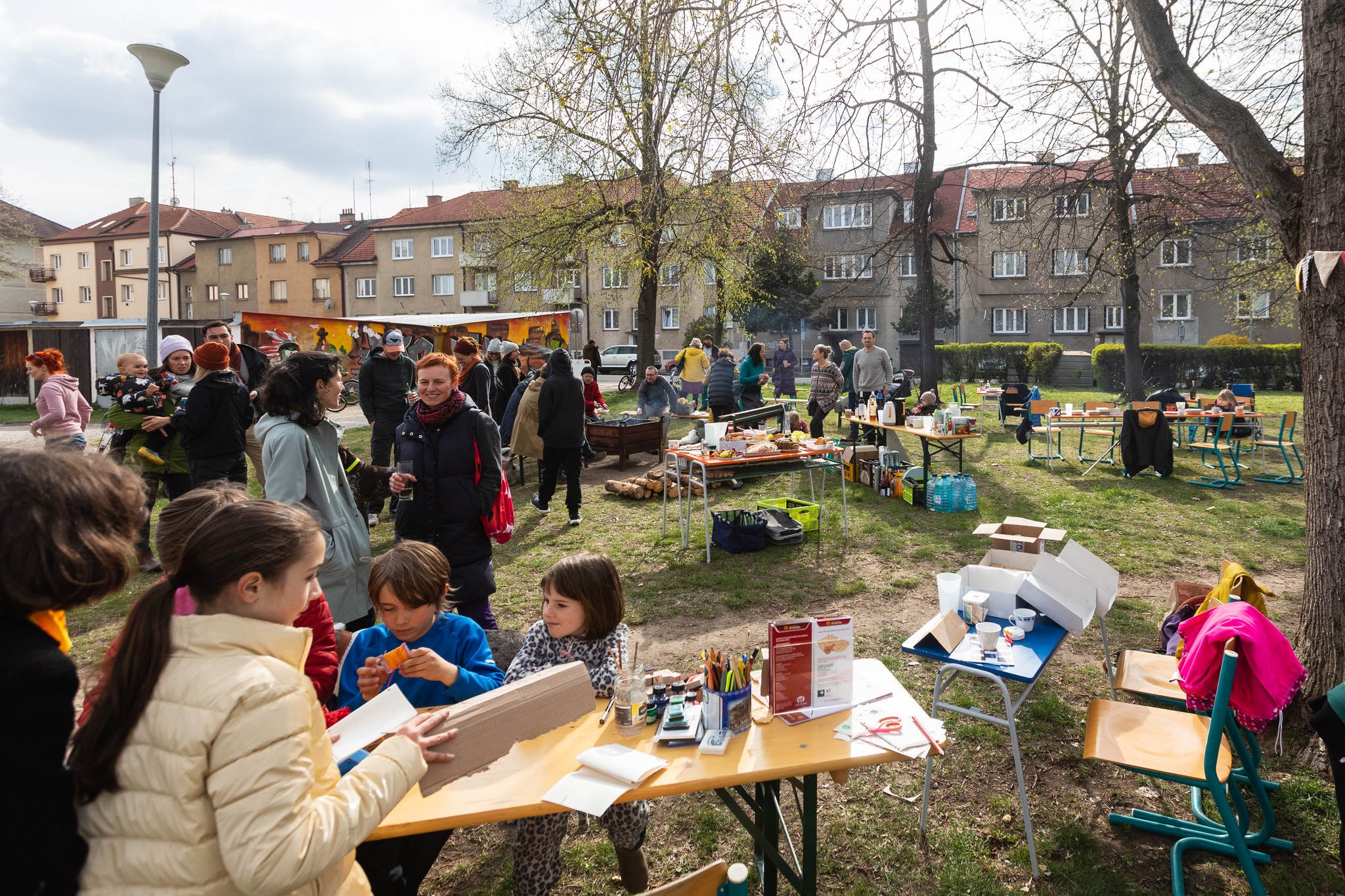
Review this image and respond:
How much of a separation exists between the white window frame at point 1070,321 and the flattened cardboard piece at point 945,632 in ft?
107

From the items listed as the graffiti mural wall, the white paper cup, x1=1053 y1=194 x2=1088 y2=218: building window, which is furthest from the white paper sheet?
the graffiti mural wall

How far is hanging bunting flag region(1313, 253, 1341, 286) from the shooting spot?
330 cm

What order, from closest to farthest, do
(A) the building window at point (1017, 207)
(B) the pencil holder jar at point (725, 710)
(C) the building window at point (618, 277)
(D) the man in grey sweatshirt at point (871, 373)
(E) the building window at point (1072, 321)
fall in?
1. (B) the pencil holder jar at point (725, 710)
2. (D) the man in grey sweatshirt at point (871, 373)
3. (A) the building window at point (1017, 207)
4. (C) the building window at point (618, 277)
5. (E) the building window at point (1072, 321)

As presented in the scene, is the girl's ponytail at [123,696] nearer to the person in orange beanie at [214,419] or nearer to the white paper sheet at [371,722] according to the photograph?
the white paper sheet at [371,722]

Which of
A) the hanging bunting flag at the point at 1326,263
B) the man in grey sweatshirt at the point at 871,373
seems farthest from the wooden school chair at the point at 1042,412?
the hanging bunting flag at the point at 1326,263

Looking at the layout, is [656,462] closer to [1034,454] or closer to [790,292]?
[1034,454]

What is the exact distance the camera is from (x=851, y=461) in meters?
10.3

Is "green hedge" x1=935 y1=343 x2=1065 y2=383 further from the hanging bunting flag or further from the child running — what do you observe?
the child running

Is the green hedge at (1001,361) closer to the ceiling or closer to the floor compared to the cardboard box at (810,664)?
closer to the ceiling

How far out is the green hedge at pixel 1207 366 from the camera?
879 inches

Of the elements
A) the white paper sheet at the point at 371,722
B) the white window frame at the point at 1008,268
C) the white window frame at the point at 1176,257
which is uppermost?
the white window frame at the point at 1008,268

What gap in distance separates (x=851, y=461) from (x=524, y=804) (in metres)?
8.73

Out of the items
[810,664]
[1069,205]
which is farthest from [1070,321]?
[810,664]

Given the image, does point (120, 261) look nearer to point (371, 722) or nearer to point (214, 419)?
point (214, 419)
